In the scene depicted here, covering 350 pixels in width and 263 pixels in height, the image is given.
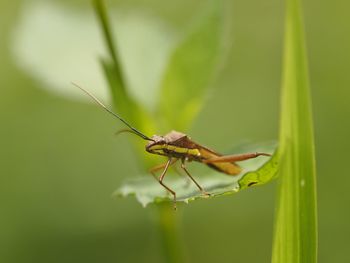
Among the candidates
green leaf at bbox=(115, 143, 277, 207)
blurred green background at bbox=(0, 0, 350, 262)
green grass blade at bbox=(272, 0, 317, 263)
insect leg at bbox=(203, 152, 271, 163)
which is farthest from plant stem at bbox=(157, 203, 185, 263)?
green grass blade at bbox=(272, 0, 317, 263)

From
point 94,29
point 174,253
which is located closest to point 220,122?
point 94,29

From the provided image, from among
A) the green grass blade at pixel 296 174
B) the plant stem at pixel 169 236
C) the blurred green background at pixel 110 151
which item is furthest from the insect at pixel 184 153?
the green grass blade at pixel 296 174

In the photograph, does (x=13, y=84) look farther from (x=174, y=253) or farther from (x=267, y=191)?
(x=174, y=253)

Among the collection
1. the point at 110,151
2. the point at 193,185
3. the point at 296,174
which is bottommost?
the point at 296,174

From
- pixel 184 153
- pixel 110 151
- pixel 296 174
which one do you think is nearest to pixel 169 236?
pixel 184 153

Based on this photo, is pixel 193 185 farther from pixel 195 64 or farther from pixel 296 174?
pixel 296 174

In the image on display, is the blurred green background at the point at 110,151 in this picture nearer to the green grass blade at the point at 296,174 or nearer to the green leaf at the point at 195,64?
the green leaf at the point at 195,64
